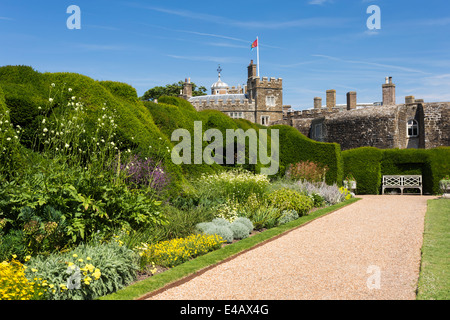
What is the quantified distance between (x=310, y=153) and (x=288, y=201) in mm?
7392

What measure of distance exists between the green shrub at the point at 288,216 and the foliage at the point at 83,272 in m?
5.39

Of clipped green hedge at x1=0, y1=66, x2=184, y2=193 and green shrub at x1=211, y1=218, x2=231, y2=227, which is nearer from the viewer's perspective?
green shrub at x1=211, y1=218, x2=231, y2=227

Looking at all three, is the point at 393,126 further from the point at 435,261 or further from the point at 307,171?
the point at 435,261

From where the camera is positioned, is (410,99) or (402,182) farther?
(410,99)

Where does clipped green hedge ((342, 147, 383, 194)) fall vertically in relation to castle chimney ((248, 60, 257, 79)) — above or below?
below

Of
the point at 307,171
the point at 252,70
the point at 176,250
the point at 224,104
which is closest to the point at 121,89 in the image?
the point at 176,250

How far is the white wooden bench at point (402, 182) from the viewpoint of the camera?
19.9 m

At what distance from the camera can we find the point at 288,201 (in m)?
10.8

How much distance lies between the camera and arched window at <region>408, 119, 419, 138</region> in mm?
29906

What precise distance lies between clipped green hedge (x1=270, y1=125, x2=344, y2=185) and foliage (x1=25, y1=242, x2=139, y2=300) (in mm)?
13197

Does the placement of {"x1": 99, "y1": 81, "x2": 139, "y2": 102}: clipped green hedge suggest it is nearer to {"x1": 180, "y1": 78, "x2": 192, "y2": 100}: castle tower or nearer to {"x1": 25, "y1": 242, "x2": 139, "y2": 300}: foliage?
{"x1": 25, "y1": 242, "x2": 139, "y2": 300}: foliage

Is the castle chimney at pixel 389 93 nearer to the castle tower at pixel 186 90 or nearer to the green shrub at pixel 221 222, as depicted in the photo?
the castle tower at pixel 186 90

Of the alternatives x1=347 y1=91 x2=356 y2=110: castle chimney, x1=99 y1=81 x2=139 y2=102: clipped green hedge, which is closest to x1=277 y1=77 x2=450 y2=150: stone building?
x1=347 y1=91 x2=356 y2=110: castle chimney

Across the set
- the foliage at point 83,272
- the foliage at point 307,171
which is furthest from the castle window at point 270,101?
the foliage at point 83,272
